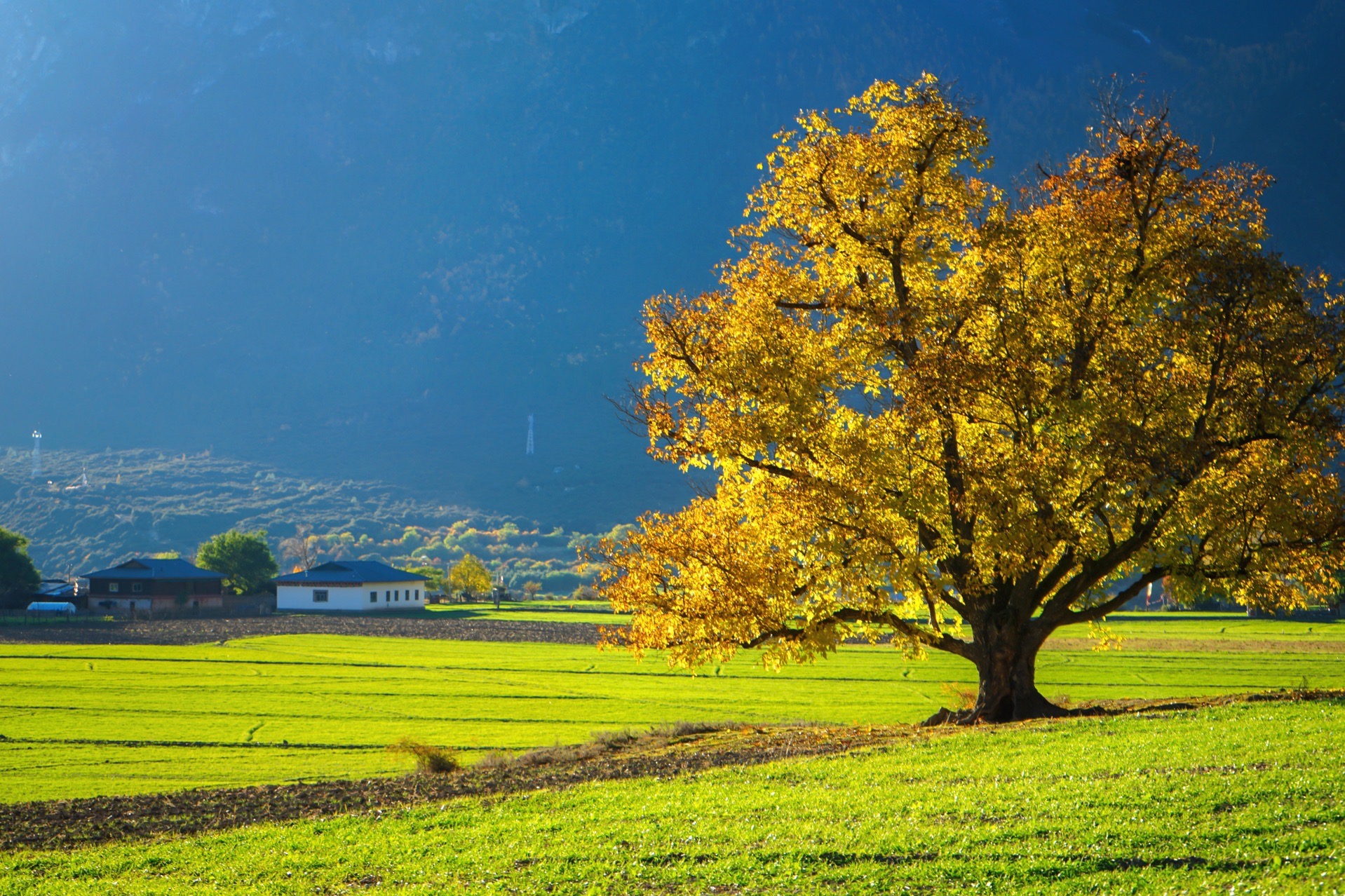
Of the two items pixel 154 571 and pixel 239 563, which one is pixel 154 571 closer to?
pixel 154 571

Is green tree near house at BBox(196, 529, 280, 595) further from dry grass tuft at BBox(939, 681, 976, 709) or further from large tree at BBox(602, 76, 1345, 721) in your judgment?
large tree at BBox(602, 76, 1345, 721)

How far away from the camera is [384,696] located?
44.1 m

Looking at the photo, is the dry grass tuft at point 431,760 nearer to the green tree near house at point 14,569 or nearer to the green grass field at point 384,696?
the green grass field at point 384,696

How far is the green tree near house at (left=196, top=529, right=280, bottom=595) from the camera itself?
124m

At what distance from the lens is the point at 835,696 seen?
4316 centimetres

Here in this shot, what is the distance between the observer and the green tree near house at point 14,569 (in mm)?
99875

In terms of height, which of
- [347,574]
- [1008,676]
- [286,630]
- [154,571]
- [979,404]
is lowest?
[286,630]

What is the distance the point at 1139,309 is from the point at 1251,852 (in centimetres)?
1480

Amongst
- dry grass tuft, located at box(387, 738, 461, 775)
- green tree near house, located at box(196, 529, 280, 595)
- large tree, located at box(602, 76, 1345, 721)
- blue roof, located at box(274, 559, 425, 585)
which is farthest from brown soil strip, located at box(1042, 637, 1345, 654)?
green tree near house, located at box(196, 529, 280, 595)

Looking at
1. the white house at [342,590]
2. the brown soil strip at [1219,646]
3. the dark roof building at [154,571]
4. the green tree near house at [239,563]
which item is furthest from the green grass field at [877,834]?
the green tree near house at [239,563]

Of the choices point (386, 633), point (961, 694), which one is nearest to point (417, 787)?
point (961, 694)

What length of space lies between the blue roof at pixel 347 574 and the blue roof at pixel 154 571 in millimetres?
8728

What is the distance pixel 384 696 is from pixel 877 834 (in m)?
35.1

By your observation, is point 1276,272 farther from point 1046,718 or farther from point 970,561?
point 1046,718
